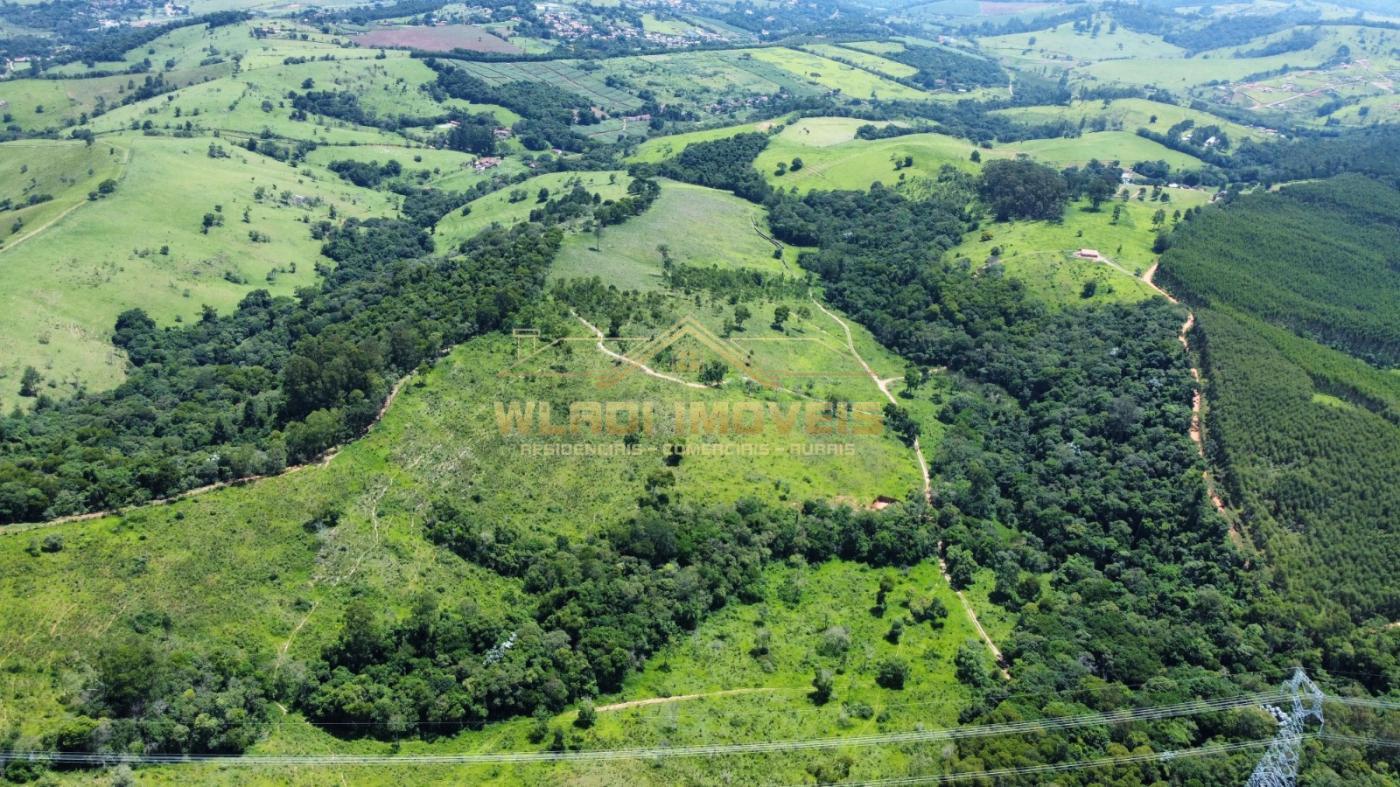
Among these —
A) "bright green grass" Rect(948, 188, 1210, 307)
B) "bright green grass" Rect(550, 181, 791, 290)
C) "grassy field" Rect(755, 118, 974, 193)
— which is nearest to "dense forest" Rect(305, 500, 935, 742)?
"bright green grass" Rect(550, 181, 791, 290)

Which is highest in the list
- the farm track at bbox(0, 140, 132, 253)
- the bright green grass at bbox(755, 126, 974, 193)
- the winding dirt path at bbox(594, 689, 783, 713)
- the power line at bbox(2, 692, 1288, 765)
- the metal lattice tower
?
the bright green grass at bbox(755, 126, 974, 193)

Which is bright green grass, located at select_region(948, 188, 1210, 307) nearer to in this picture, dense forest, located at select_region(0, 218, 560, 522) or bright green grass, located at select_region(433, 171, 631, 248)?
bright green grass, located at select_region(433, 171, 631, 248)

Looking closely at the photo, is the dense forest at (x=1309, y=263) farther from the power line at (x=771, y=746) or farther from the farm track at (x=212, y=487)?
the farm track at (x=212, y=487)

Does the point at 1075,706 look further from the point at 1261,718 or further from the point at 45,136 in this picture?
the point at 45,136

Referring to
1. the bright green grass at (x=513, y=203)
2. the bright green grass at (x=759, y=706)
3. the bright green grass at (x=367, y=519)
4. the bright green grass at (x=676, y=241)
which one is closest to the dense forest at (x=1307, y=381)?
the bright green grass at (x=759, y=706)

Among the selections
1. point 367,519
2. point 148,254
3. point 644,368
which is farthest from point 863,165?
point 367,519

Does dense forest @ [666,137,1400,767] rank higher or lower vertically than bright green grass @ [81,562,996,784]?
higher
